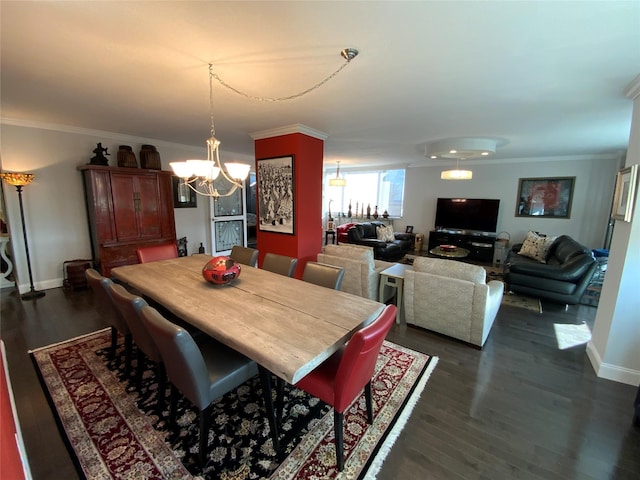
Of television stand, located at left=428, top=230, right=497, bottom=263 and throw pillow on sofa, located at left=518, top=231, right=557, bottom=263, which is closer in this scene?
throw pillow on sofa, located at left=518, top=231, right=557, bottom=263

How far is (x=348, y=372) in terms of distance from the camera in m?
1.37

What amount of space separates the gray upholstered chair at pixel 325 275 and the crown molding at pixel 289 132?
2008mm

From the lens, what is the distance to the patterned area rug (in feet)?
4.97

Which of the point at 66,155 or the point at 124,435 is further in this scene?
→ the point at 66,155

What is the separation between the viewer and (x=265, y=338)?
1446mm

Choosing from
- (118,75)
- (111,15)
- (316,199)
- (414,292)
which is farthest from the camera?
(316,199)

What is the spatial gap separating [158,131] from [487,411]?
5212 mm

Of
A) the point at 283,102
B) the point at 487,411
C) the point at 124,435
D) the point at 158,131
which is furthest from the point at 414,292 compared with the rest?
the point at 158,131

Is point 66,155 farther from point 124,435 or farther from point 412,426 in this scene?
point 412,426

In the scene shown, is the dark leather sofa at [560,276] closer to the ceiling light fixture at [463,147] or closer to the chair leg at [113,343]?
the ceiling light fixture at [463,147]

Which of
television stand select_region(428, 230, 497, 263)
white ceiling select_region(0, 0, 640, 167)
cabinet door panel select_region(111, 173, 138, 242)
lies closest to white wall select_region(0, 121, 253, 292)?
white ceiling select_region(0, 0, 640, 167)

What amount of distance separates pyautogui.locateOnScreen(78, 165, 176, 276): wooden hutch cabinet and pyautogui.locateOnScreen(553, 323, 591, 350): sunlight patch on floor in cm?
584

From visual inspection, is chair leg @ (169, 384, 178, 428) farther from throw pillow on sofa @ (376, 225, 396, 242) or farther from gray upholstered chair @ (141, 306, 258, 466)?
throw pillow on sofa @ (376, 225, 396, 242)

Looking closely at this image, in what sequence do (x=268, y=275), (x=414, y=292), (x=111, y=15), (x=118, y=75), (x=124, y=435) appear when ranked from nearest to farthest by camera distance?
(x=111, y=15)
(x=124, y=435)
(x=118, y=75)
(x=268, y=275)
(x=414, y=292)
